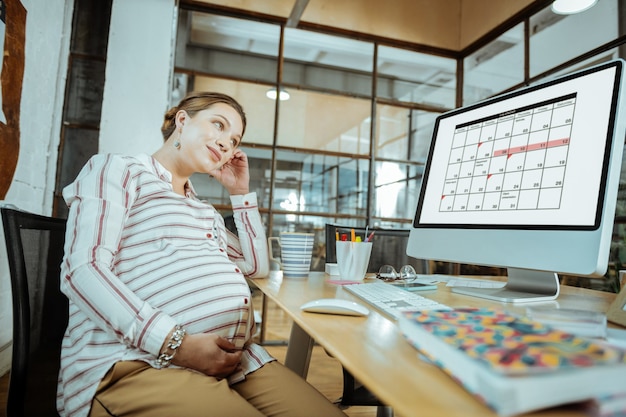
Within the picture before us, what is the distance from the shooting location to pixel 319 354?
283cm

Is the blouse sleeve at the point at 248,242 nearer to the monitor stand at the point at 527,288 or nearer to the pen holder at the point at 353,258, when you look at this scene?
the pen holder at the point at 353,258

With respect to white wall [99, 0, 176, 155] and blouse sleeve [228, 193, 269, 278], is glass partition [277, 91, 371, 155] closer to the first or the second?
white wall [99, 0, 176, 155]

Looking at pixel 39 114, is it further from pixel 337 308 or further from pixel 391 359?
pixel 391 359

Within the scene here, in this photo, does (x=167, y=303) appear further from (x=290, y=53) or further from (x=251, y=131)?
(x=290, y=53)

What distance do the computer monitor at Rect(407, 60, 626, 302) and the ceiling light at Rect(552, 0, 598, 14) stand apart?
214cm

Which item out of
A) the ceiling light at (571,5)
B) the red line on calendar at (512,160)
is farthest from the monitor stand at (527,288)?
the ceiling light at (571,5)

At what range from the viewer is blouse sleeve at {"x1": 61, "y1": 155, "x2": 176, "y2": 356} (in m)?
0.77

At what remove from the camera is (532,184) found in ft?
2.81

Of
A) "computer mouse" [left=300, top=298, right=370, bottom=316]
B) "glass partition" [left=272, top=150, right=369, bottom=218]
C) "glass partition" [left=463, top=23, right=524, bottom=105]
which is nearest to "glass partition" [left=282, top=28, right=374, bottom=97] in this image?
"glass partition" [left=272, top=150, right=369, bottom=218]

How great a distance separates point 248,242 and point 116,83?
2.13 meters

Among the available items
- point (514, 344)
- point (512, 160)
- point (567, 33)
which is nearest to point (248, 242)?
point (512, 160)

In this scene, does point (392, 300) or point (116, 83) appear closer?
point (392, 300)

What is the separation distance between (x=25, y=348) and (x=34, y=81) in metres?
1.85

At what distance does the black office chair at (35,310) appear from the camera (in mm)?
743
